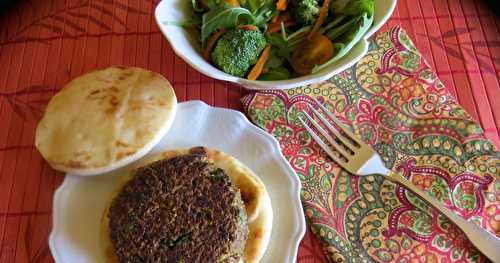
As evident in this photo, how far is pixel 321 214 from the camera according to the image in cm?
124

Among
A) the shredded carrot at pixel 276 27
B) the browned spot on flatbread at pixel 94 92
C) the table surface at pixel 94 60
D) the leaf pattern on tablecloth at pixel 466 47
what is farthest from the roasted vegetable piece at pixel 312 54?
the browned spot on flatbread at pixel 94 92

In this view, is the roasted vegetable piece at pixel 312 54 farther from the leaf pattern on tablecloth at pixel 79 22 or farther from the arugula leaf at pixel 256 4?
the leaf pattern on tablecloth at pixel 79 22

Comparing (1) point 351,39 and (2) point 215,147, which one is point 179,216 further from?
(1) point 351,39

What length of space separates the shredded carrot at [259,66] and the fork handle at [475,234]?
0.56 metres

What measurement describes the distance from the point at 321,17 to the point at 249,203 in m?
0.64

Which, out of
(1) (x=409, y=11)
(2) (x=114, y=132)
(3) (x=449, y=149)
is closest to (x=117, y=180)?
(2) (x=114, y=132)

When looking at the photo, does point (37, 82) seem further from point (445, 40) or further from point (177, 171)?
point (445, 40)

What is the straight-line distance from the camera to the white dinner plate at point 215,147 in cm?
115

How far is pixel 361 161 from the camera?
4.30 feet

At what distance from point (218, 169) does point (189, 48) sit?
1.36 feet

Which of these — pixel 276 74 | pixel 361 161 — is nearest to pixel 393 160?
pixel 361 161

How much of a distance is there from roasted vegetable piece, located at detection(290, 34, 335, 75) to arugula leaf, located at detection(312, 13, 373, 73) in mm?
28

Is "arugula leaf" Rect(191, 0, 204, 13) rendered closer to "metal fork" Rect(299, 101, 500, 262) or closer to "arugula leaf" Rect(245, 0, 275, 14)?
"arugula leaf" Rect(245, 0, 275, 14)

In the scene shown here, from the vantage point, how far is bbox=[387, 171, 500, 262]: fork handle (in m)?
1.14
